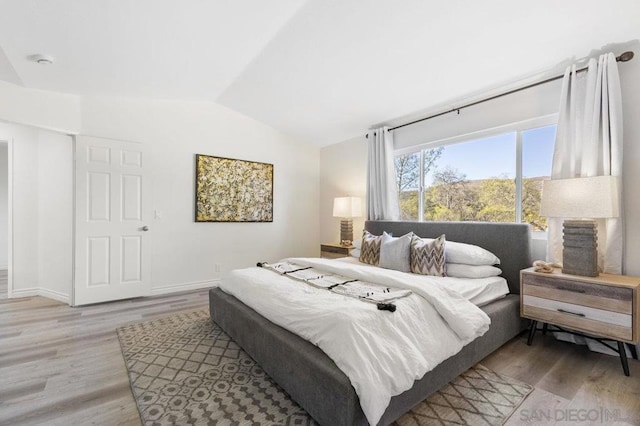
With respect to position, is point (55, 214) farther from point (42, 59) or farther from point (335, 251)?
point (335, 251)

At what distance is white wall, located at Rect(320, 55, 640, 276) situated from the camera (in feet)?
7.77

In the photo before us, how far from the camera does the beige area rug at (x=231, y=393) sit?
1.61 meters

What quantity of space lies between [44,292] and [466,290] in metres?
5.02

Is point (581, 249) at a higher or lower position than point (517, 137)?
lower

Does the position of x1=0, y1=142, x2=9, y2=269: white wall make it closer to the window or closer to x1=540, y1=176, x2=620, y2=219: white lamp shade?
the window

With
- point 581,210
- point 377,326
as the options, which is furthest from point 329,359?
point 581,210

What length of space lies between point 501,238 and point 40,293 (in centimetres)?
560

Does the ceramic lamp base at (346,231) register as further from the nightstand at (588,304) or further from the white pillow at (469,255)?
the nightstand at (588,304)

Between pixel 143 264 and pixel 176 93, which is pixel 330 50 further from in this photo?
pixel 143 264

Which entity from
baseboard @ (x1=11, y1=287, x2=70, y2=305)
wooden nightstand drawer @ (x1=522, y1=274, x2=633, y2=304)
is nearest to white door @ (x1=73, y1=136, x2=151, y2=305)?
baseboard @ (x1=11, y1=287, x2=70, y2=305)

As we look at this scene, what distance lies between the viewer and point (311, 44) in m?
2.80

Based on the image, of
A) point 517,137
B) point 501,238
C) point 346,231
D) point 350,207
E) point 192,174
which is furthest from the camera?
point 346,231

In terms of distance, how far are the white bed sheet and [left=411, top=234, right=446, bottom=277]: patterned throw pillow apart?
14 centimetres

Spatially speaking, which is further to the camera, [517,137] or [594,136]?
[517,137]
